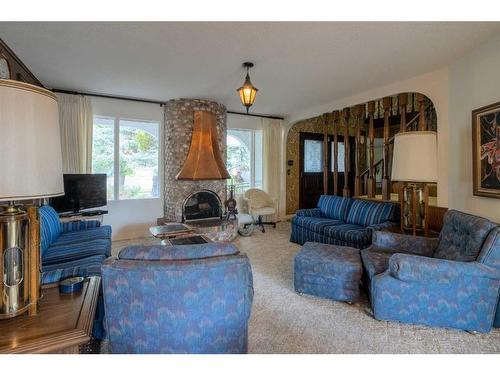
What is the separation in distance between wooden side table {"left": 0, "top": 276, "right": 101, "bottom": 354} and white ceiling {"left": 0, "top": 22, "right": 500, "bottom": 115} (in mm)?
2304

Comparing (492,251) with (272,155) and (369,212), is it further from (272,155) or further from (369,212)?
(272,155)

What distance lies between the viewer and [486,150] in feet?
8.93

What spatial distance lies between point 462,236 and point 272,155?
14.9ft

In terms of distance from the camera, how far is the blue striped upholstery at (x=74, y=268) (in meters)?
1.65

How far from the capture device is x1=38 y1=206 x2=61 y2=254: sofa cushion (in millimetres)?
2690

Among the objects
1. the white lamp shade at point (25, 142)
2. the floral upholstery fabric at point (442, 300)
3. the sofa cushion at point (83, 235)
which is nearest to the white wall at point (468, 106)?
the floral upholstery fabric at point (442, 300)

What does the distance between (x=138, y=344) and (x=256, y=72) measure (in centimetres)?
331

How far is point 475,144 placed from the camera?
2.86 meters

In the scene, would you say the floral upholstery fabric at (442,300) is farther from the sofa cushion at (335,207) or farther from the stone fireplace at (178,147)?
the stone fireplace at (178,147)

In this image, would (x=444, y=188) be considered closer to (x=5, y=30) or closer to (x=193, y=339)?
(x=193, y=339)

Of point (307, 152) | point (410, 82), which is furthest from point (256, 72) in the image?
point (307, 152)

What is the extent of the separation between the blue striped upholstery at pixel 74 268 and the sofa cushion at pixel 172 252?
0.62m

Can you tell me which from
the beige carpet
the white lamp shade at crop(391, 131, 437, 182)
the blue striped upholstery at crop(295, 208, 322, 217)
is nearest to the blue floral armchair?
the beige carpet

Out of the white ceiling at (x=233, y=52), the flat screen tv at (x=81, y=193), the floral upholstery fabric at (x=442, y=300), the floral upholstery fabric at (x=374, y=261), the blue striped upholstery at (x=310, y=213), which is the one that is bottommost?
the floral upholstery fabric at (x=442, y=300)
